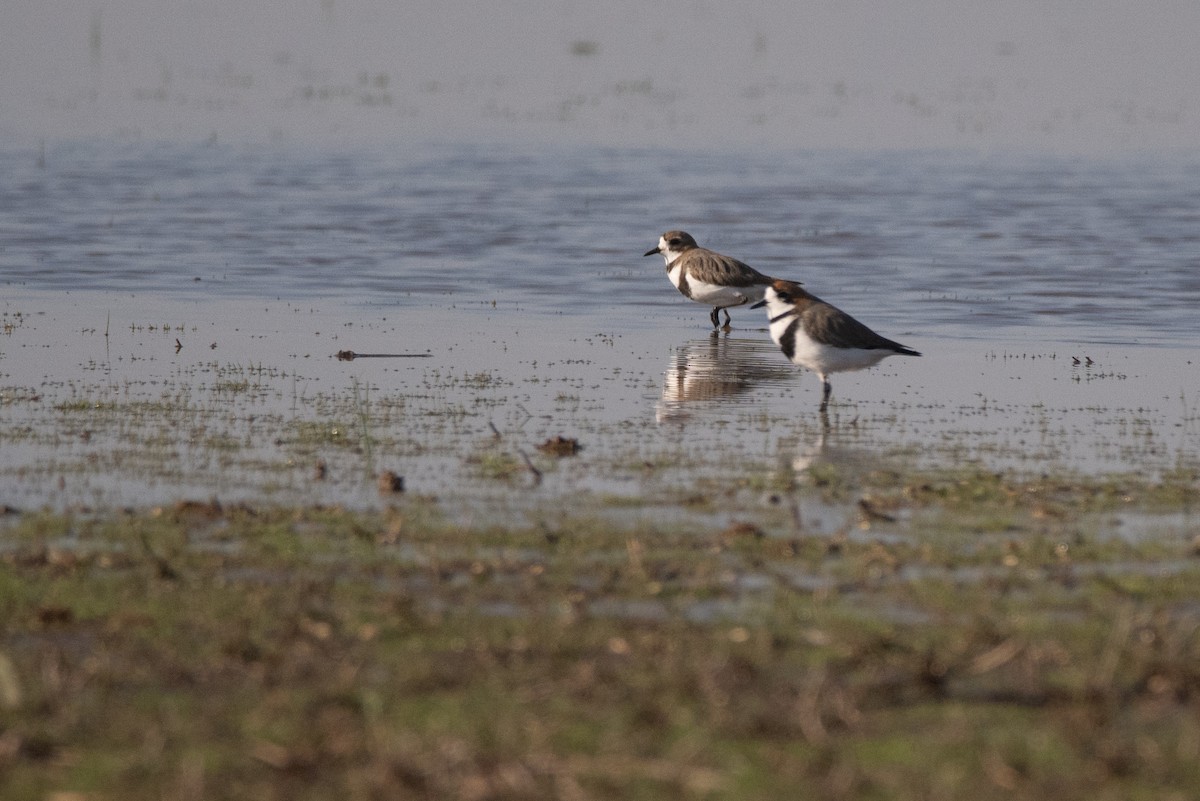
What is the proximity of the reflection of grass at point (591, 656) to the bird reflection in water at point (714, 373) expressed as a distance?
13.3ft

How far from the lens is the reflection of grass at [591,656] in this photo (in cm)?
536

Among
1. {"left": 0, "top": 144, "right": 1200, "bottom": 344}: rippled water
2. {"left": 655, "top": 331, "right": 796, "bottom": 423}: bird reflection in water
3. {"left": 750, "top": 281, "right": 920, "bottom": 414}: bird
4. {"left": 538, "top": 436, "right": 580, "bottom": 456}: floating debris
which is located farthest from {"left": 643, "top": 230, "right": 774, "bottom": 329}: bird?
{"left": 538, "top": 436, "right": 580, "bottom": 456}: floating debris

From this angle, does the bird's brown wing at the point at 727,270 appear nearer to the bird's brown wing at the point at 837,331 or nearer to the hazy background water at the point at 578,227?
the hazy background water at the point at 578,227

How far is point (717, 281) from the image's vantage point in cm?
1759

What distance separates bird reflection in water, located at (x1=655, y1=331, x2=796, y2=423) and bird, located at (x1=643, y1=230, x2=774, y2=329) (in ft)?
1.19

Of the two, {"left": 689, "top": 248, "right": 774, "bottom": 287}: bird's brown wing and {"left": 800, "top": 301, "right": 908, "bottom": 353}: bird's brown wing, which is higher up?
{"left": 689, "top": 248, "right": 774, "bottom": 287}: bird's brown wing

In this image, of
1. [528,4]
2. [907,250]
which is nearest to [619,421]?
[907,250]

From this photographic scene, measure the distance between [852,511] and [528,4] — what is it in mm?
54854

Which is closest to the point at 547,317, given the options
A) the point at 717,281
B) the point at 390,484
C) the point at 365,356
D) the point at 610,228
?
the point at 717,281

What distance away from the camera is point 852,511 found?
9117 millimetres

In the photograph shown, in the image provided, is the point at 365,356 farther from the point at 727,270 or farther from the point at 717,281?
the point at 727,270

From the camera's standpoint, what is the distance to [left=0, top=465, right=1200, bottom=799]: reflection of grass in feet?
17.6

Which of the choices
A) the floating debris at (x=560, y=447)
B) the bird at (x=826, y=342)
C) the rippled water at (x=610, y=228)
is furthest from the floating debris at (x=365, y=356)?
the floating debris at (x=560, y=447)

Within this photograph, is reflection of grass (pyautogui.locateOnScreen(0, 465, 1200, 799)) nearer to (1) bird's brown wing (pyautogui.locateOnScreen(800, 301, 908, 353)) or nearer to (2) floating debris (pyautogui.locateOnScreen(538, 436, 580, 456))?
(2) floating debris (pyautogui.locateOnScreen(538, 436, 580, 456))
